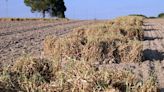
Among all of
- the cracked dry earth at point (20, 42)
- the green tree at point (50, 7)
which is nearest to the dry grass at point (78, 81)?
the cracked dry earth at point (20, 42)

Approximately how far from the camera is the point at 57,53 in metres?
16.3

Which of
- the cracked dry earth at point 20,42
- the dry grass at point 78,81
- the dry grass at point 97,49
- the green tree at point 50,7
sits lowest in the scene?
the green tree at point 50,7

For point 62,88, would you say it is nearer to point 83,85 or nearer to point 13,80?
point 83,85

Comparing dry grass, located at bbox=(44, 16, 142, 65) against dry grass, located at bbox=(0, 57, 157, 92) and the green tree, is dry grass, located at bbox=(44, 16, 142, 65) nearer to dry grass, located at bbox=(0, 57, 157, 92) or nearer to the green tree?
dry grass, located at bbox=(0, 57, 157, 92)

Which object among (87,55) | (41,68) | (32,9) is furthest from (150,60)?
(32,9)

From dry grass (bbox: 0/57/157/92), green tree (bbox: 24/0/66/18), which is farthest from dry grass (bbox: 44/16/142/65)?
green tree (bbox: 24/0/66/18)

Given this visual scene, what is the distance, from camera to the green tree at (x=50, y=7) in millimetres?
94562

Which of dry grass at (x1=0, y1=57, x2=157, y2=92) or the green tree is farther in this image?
the green tree

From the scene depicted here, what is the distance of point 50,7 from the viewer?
94.9 m

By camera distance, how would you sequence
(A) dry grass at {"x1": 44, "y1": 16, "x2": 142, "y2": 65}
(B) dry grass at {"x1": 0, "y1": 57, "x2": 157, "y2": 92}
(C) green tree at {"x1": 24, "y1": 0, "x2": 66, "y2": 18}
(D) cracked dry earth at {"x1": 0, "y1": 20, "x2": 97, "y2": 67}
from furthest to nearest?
(C) green tree at {"x1": 24, "y1": 0, "x2": 66, "y2": 18} < (D) cracked dry earth at {"x1": 0, "y1": 20, "x2": 97, "y2": 67} < (A) dry grass at {"x1": 44, "y1": 16, "x2": 142, "y2": 65} < (B) dry grass at {"x1": 0, "y1": 57, "x2": 157, "y2": 92}

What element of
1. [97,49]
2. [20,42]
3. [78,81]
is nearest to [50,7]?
[20,42]

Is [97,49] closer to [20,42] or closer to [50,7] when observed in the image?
[20,42]

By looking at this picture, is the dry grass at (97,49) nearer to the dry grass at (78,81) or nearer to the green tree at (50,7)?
the dry grass at (78,81)

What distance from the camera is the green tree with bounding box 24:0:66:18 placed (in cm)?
9456
